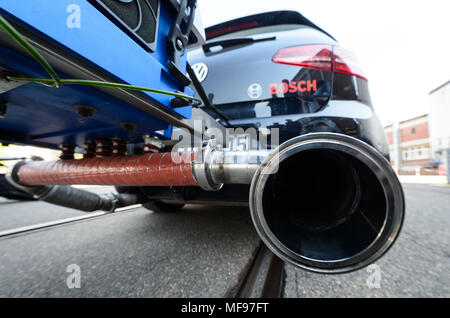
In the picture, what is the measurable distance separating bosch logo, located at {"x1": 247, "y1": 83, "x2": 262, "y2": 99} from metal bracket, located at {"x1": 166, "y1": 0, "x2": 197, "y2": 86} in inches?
17.3

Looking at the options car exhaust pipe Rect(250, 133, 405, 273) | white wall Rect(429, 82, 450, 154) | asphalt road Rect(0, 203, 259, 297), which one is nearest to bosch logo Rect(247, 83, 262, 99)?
car exhaust pipe Rect(250, 133, 405, 273)

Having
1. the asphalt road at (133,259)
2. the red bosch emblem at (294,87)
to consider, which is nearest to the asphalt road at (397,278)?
the asphalt road at (133,259)

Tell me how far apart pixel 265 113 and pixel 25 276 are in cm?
166

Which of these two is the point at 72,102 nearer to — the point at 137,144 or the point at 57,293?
the point at 137,144

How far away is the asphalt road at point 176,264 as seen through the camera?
85cm

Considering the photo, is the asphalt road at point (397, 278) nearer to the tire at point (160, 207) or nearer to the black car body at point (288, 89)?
the black car body at point (288, 89)

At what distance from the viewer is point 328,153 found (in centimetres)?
77

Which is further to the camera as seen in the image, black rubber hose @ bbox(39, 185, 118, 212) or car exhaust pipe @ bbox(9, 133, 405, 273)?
black rubber hose @ bbox(39, 185, 118, 212)

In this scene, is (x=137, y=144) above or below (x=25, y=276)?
above

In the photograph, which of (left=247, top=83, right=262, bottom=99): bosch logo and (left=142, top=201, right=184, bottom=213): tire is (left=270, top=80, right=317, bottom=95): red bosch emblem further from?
(left=142, top=201, right=184, bottom=213): tire

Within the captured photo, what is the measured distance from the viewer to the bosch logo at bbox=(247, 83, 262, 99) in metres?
1.12

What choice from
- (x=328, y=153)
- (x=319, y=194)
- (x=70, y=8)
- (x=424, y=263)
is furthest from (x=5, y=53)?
(x=424, y=263)

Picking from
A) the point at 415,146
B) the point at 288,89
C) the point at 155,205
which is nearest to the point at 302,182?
the point at 288,89

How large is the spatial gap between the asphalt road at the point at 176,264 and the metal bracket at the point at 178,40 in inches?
40.7
